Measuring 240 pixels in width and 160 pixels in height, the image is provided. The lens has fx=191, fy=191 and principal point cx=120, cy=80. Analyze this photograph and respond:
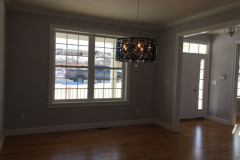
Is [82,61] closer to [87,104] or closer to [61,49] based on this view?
[61,49]

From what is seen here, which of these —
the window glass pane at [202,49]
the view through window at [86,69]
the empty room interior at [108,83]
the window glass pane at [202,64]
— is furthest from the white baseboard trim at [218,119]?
the view through window at [86,69]

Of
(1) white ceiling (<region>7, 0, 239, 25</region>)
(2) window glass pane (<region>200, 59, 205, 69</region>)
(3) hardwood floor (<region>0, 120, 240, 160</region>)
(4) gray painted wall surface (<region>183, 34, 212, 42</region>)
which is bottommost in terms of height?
(3) hardwood floor (<region>0, 120, 240, 160</region>)

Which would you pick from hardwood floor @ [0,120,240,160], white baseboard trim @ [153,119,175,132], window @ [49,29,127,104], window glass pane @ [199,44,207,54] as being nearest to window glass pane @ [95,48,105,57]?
window @ [49,29,127,104]

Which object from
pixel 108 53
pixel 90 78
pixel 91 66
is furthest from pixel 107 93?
pixel 108 53

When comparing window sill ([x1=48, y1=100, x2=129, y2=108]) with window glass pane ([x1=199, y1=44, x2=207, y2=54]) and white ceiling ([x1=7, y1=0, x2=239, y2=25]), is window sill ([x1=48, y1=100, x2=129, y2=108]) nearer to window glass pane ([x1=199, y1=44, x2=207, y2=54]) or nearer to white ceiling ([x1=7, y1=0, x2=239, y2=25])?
white ceiling ([x1=7, y1=0, x2=239, y2=25])

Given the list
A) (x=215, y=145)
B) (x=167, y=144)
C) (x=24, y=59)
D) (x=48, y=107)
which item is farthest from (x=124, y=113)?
(x=24, y=59)

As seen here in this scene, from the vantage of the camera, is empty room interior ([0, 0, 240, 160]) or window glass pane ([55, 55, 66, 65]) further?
window glass pane ([55, 55, 66, 65])

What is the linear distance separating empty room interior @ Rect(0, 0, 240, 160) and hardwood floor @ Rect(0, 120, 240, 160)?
0.06 ft

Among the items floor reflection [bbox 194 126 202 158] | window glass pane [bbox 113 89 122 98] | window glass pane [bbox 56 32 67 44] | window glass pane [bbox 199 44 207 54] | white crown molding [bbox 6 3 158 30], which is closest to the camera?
floor reflection [bbox 194 126 202 158]

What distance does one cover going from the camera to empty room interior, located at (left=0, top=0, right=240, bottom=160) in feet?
11.3

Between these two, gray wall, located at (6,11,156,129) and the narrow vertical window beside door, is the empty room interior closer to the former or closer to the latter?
gray wall, located at (6,11,156,129)

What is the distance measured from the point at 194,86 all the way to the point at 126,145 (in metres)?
3.31

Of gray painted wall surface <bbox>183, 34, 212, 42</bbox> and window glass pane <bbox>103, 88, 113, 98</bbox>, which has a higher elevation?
gray painted wall surface <bbox>183, 34, 212, 42</bbox>

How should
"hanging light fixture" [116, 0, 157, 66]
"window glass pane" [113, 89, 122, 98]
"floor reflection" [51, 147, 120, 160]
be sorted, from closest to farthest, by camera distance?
"hanging light fixture" [116, 0, 157, 66], "floor reflection" [51, 147, 120, 160], "window glass pane" [113, 89, 122, 98]
